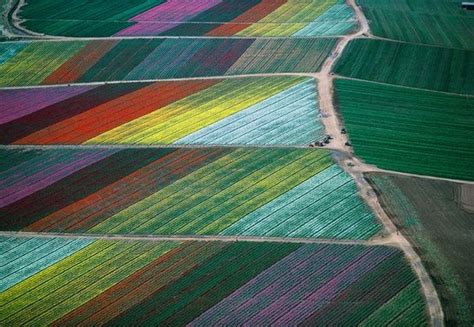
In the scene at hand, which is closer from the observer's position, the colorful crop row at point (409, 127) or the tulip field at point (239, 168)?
the tulip field at point (239, 168)

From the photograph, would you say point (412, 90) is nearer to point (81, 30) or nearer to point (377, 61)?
point (377, 61)

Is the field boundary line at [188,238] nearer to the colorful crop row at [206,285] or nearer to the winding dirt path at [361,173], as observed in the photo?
the colorful crop row at [206,285]

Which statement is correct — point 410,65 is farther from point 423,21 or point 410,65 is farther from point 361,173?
point 361,173

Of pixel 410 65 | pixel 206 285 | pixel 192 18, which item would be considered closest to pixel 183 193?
pixel 206 285

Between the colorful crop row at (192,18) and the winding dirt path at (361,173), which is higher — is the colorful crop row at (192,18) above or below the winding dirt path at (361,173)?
above

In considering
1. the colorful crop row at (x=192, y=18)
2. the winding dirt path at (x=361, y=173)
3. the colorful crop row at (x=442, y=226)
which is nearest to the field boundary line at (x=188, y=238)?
the winding dirt path at (x=361, y=173)

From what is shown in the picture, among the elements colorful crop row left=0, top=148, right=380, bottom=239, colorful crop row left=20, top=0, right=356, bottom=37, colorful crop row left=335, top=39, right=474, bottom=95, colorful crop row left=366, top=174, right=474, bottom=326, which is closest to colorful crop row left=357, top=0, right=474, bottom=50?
colorful crop row left=335, top=39, right=474, bottom=95
